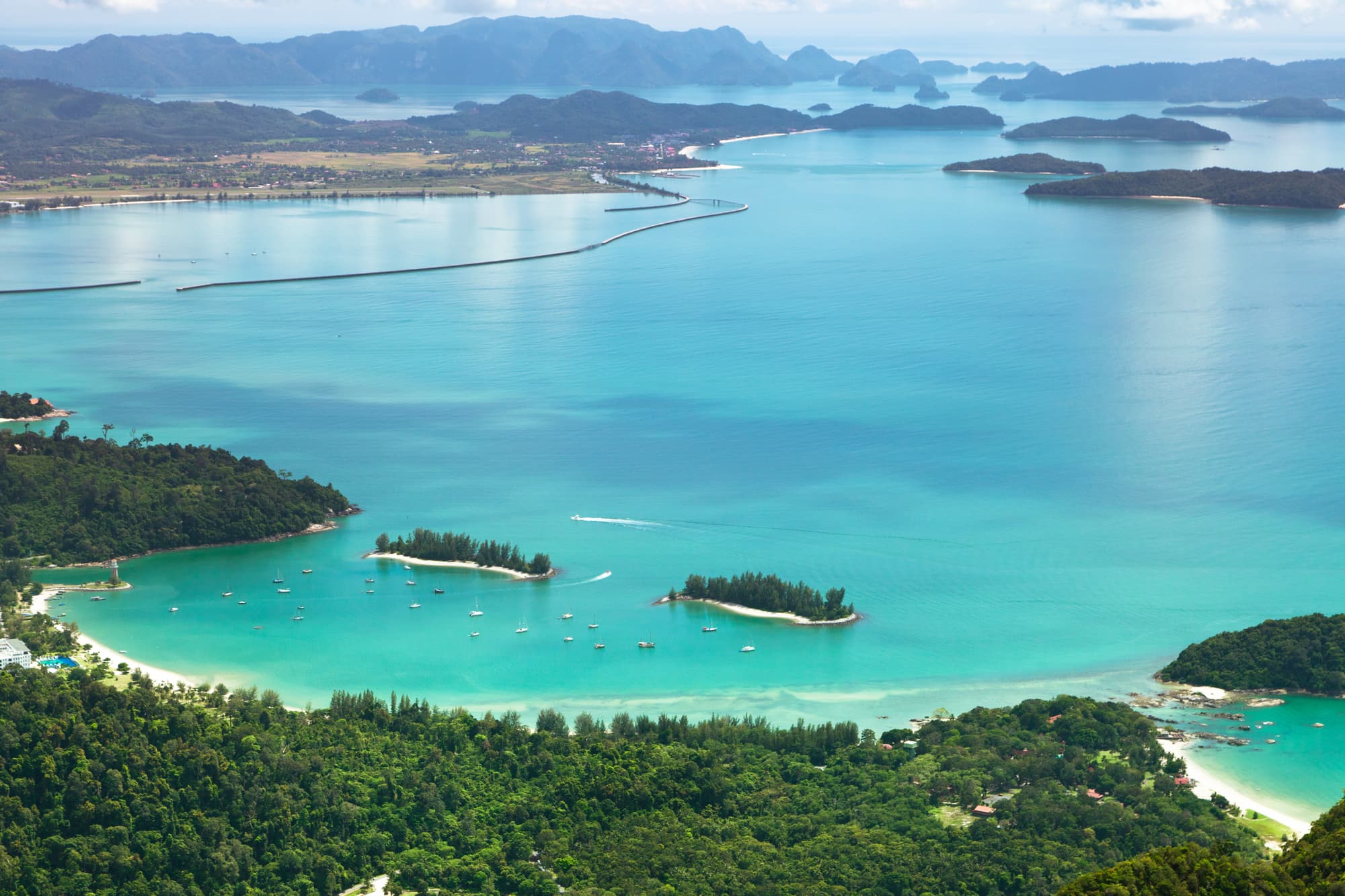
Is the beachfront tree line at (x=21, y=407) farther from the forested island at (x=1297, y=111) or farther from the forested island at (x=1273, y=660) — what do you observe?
the forested island at (x=1297, y=111)

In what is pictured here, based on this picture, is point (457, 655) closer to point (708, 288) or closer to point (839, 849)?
point (839, 849)

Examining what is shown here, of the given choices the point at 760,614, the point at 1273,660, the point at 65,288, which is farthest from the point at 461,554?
the point at 65,288

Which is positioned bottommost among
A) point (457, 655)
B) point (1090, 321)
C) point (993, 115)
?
point (457, 655)

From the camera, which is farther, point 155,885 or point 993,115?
point 993,115

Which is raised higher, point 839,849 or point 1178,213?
point 1178,213

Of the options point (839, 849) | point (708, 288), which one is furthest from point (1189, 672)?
point (708, 288)

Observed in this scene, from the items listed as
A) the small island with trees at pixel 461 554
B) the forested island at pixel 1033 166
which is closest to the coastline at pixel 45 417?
the small island with trees at pixel 461 554
